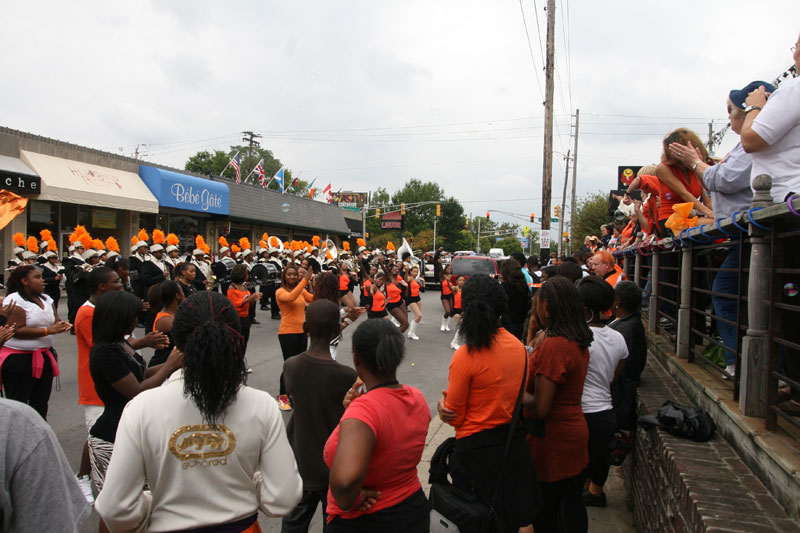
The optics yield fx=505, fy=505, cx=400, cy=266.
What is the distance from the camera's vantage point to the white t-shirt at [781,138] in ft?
8.68

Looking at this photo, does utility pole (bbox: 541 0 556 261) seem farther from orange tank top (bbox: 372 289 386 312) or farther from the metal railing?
the metal railing

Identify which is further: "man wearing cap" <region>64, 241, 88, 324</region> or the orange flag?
"man wearing cap" <region>64, 241, 88, 324</region>

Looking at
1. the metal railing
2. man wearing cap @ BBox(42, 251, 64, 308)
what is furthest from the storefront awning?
the metal railing

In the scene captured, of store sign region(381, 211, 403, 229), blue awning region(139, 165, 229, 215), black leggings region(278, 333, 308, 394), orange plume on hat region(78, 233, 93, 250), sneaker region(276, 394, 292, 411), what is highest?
store sign region(381, 211, 403, 229)

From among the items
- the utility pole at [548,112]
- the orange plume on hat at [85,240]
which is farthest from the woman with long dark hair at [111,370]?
the utility pole at [548,112]

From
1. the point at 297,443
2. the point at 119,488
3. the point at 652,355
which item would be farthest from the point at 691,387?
the point at 119,488

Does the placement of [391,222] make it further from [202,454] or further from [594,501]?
[202,454]

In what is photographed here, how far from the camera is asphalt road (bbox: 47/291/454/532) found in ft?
17.3

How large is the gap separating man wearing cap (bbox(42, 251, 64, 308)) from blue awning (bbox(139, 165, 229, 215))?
32.0ft

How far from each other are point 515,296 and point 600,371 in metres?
3.80

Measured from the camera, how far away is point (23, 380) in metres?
4.54

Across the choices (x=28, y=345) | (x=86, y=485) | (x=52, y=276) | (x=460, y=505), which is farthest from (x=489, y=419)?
(x=52, y=276)

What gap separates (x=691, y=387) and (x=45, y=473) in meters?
3.83

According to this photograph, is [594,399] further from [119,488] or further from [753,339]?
[119,488]
